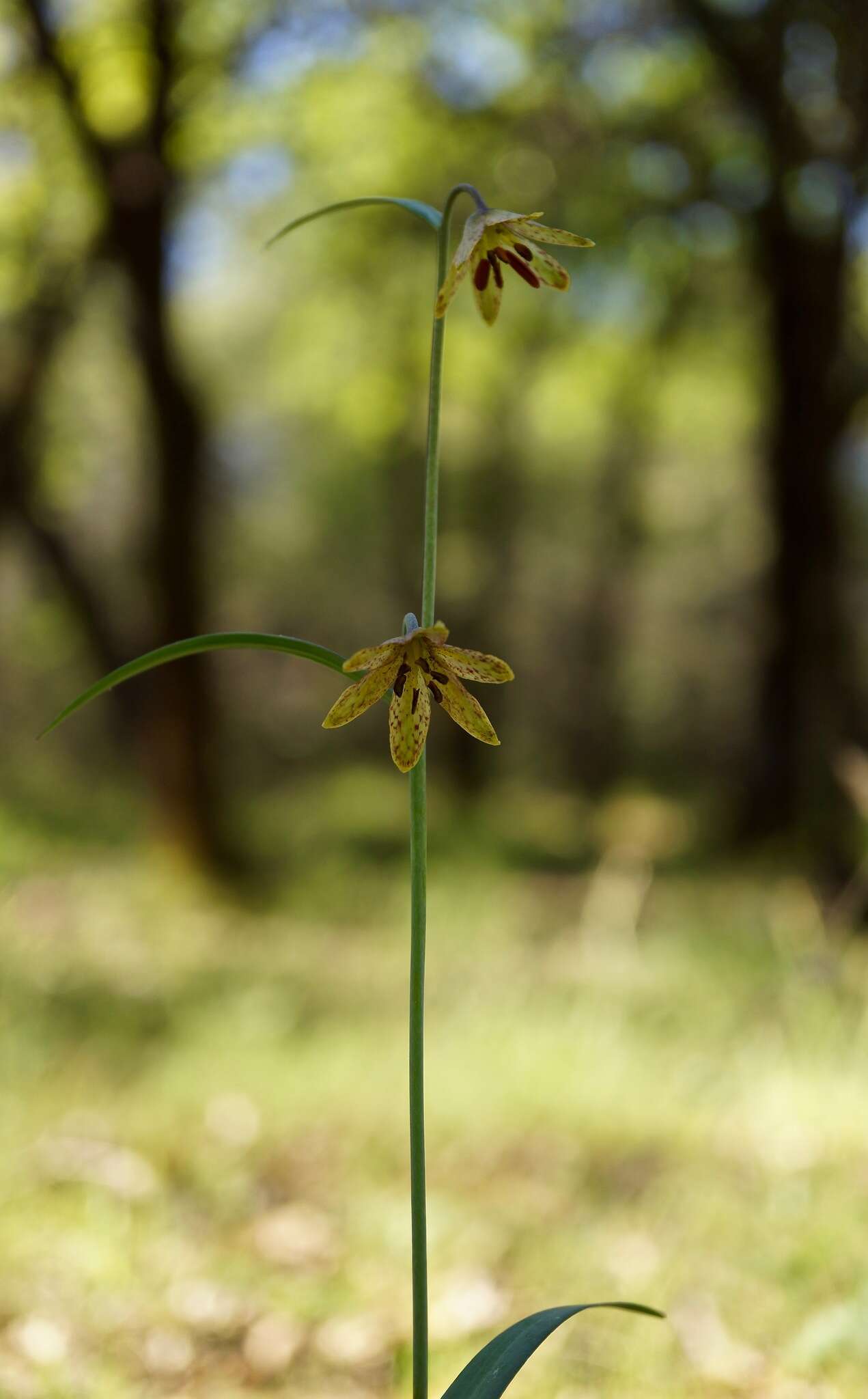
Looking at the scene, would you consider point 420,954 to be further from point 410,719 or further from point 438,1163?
point 438,1163

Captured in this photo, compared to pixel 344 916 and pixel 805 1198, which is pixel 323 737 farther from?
pixel 805 1198

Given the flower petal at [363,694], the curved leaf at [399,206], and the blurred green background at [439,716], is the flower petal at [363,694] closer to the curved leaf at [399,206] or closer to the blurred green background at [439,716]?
the curved leaf at [399,206]

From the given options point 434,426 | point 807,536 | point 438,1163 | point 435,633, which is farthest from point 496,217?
point 807,536

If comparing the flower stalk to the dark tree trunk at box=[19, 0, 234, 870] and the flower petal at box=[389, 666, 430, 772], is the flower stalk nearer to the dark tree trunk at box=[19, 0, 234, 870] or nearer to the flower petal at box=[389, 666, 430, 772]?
the flower petal at box=[389, 666, 430, 772]

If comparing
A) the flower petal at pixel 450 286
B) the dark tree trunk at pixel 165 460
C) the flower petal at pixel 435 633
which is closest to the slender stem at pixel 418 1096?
the flower petal at pixel 435 633

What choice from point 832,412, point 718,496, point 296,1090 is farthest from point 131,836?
point 718,496

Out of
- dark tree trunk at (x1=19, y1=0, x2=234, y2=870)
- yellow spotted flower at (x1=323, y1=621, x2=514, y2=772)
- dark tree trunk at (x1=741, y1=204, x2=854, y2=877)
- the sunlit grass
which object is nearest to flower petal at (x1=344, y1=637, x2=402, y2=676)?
yellow spotted flower at (x1=323, y1=621, x2=514, y2=772)
